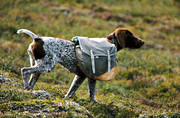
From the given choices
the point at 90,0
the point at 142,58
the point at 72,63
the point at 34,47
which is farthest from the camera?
the point at 90,0

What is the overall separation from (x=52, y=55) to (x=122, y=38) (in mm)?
1739

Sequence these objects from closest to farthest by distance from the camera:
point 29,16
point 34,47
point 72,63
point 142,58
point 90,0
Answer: point 34,47
point 72,63
point 142,58
point 29,16
point 90,0

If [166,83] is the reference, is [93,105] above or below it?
above

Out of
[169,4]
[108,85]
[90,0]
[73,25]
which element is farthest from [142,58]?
[169,4]

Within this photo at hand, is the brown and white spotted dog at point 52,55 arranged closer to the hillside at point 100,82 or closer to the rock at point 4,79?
the hillside at point 100,82

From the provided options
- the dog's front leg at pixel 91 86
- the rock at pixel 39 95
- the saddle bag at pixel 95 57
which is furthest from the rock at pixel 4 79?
the dog's front leg at pixel 91 86

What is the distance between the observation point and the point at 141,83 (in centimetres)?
1066

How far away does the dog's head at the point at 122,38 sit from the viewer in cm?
651

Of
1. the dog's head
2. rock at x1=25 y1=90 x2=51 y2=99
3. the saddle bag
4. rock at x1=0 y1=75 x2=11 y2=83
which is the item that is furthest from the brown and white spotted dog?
rock at x1=0 y1=75 x2=11 y2=83

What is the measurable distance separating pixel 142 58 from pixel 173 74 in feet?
5.84

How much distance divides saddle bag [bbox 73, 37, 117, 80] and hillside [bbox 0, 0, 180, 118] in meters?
0.71

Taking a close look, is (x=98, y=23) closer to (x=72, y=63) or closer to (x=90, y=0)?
(x=90, y=0)

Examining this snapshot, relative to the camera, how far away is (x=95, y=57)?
6039 millimetres

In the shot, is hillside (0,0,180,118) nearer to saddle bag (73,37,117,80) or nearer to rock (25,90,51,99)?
rock (25,90,51,99)
